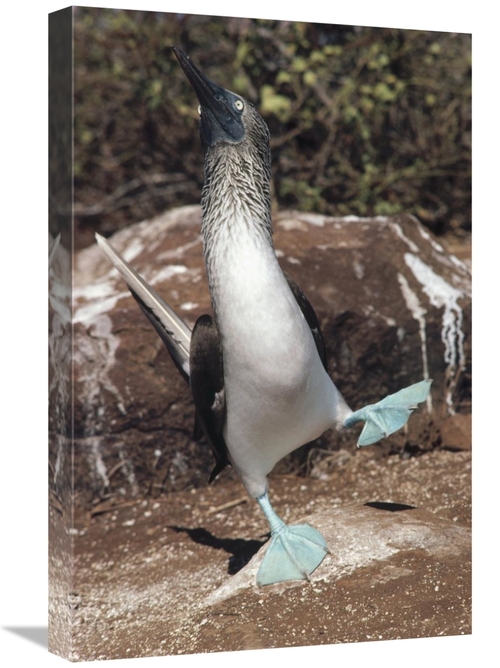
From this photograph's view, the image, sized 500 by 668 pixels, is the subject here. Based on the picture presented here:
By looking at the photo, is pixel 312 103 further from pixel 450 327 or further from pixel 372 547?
pixel 372 547

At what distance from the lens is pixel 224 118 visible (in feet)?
14.9

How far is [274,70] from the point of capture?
6.86m

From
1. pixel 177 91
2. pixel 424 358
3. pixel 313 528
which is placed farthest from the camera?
pixel 177 91

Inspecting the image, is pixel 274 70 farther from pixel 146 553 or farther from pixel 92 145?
pixel 146 553

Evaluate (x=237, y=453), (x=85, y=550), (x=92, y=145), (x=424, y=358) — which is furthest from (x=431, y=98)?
(x=85, y=550)

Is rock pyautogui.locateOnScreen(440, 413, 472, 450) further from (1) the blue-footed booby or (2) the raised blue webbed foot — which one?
(1) the blue-footed booby

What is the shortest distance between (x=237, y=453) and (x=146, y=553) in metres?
0.86

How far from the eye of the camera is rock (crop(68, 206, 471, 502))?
567 centimetres

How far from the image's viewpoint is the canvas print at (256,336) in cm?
456

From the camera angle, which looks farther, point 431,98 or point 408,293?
point 431,98

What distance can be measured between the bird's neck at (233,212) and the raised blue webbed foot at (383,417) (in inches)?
38.2

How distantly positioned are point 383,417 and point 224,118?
5.31ft

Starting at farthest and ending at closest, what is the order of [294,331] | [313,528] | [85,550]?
[85,550] < [313,528] < [294,331]

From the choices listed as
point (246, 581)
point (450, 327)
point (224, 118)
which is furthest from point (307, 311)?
point (450, 327)
